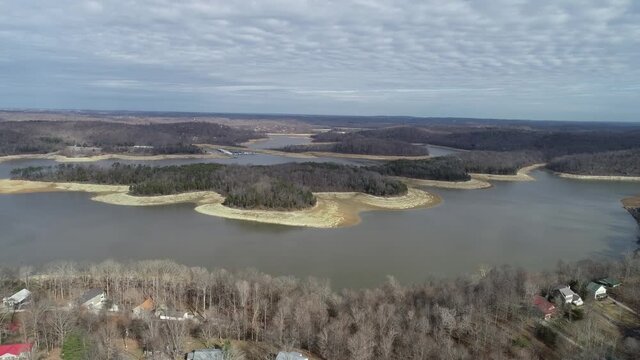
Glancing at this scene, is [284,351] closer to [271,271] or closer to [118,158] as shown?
[271,271]

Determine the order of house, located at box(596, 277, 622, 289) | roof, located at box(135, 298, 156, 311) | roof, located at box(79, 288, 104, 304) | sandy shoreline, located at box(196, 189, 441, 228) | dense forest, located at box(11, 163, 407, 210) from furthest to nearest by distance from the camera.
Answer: dense forest, located at box(11, 163, 407, 210)
sandy shoreline, located at box(196, 189, 441, 228)
house, located at box(596, 277, 622, 289)
roof, located at box(79, 288, 104, 304)
roof, located at box(135, 298, 156, 311)

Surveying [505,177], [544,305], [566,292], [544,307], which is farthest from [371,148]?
[544,307]

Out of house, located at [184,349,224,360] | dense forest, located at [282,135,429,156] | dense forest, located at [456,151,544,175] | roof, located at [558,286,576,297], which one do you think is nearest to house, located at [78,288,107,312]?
house, located at [184,349,224,360]

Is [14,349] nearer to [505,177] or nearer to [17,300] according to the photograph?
[17,300]

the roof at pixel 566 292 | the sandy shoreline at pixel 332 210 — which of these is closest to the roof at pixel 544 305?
the roof at pixel 566 292

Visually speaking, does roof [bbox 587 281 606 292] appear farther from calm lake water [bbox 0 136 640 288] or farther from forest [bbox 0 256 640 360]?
calm lake water [bbox 0 136 640 288]

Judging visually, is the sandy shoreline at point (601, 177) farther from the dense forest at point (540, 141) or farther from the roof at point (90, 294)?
the roof at point (90, 294)
